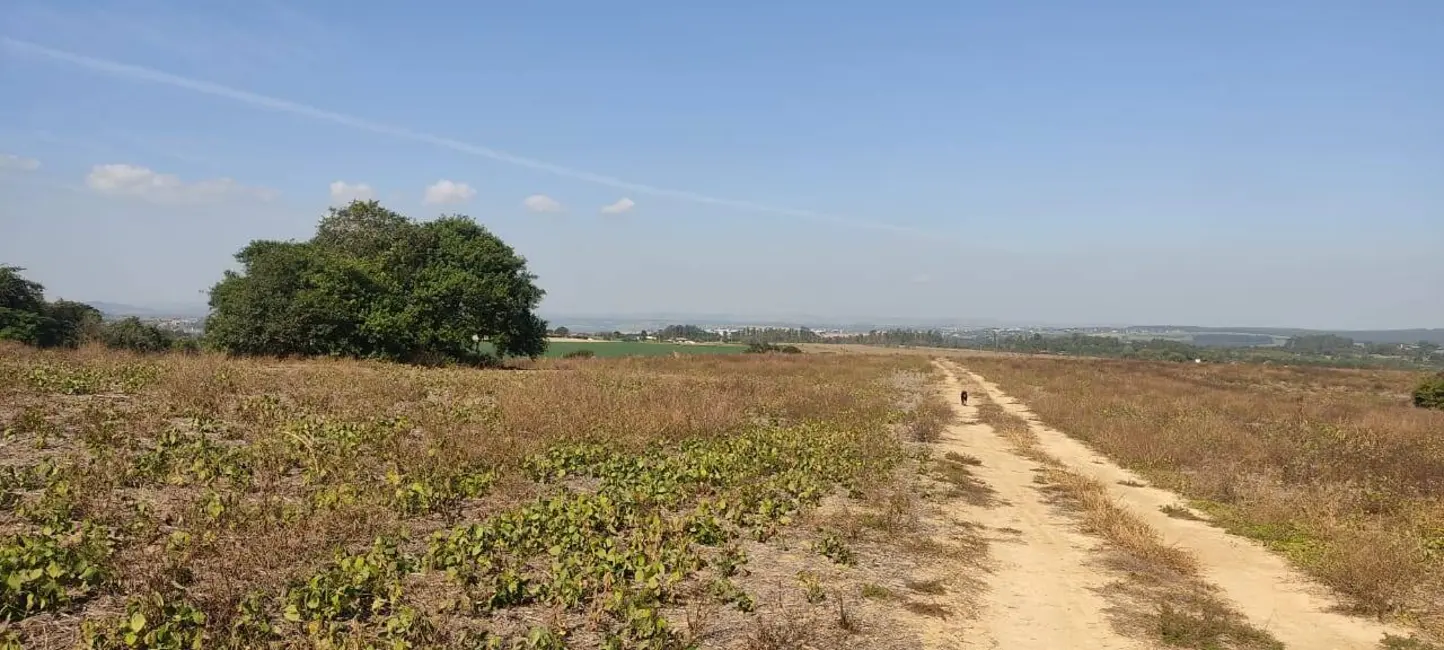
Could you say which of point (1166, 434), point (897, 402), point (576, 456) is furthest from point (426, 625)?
point (897, 402)

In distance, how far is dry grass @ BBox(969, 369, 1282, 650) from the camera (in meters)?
7.48

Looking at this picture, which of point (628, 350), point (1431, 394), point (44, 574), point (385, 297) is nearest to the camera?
point (44, 574)

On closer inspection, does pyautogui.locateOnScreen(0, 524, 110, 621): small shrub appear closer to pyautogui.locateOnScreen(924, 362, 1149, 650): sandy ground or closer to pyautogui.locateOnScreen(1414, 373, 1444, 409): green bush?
pyautogui.locateOnScreen(924, 362, 1149, 650): sandy ground

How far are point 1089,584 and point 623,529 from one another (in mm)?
5592

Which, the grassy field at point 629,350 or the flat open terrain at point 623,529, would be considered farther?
the grassy field at point 629,350

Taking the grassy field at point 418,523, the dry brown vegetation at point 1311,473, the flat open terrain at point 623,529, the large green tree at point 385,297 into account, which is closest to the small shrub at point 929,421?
the flat open terrain at point 623,529

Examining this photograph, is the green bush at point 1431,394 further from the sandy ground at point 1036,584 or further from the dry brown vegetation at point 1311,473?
the sandy ground at point 1036,584

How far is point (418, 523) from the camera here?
9.02 metres

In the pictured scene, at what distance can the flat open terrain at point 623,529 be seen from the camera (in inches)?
249

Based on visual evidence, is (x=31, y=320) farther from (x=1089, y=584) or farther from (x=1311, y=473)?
(x=1311, y=473)

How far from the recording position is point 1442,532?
11.9 meters

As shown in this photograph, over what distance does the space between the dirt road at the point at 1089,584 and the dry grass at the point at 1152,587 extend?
8.3 inches

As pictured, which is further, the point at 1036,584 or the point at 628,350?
the point at 628,350

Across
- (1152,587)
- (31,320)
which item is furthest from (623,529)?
(31,320)
